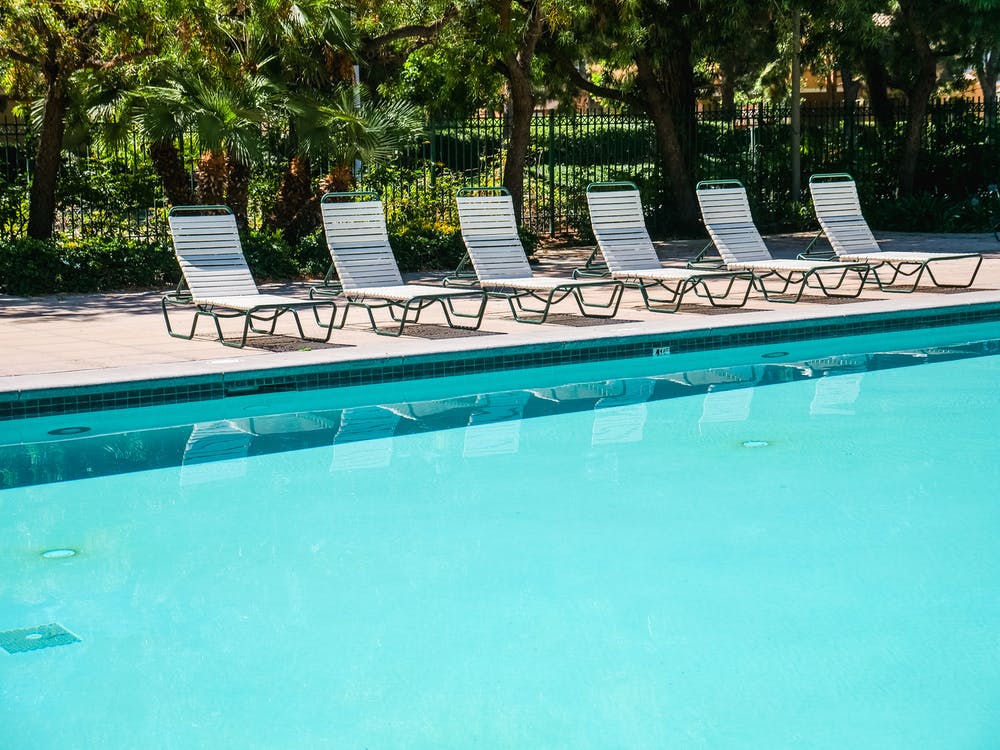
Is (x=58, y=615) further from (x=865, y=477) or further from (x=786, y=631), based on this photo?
(x=865, y=477)

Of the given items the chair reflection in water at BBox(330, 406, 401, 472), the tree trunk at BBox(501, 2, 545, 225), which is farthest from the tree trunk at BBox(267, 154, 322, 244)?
the chair reflection in water at BBox(330, 406, 401, 472)

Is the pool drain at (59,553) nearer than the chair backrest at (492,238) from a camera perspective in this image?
Yes

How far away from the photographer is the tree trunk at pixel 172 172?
14.8m

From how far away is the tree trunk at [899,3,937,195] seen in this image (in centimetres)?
2042

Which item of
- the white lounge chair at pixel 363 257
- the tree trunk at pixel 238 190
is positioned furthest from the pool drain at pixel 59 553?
the tree trunk at pixel 238 190

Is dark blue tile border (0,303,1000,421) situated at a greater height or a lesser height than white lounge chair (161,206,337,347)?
lesser

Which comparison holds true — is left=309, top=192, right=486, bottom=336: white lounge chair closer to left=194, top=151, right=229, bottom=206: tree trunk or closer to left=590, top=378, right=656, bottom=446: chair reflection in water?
left=590, top=378, right=656, bottom=446: chair reflection in water

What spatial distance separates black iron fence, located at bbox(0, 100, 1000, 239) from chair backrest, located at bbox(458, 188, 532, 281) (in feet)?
17.2

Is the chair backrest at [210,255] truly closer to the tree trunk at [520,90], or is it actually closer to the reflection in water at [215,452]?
the reflection in water at [215,452]

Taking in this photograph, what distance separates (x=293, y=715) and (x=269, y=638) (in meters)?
0.67

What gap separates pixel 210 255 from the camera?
1009 cm

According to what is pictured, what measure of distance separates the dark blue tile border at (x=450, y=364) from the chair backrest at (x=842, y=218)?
1.68 m

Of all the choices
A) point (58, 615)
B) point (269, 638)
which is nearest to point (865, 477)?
point (269, 638)

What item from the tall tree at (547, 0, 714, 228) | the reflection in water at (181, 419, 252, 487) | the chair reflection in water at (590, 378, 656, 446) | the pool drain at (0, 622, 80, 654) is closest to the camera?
the pool drain at (0, 622, 80, 654)
